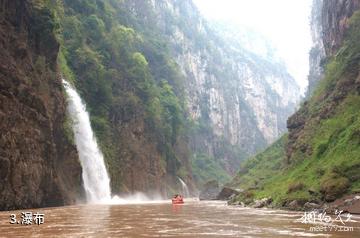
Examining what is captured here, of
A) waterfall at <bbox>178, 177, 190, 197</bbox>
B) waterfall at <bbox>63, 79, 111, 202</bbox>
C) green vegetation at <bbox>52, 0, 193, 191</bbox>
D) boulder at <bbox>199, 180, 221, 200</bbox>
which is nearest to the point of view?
waterfall at <bbox>63, 79, 111, 202</bbox>

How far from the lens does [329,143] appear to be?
30094mm

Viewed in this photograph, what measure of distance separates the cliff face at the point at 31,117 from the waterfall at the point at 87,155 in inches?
188

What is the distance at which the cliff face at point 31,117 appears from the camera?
95.4 ft

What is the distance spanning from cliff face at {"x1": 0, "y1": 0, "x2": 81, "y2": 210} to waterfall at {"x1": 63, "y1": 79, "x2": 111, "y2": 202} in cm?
478

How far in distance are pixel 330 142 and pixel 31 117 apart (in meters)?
20.8

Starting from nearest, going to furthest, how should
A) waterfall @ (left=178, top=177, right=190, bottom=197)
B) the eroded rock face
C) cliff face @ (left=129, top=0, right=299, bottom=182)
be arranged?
the eroded rock face, waterfall @ (left=178, top=177, right=190, bottom=197), cliff face @ (left=129, top=0, right=299, bottom=182)

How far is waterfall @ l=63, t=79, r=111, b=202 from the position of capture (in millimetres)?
46625

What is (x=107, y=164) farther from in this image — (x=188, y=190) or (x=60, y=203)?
(x=188, y=190)

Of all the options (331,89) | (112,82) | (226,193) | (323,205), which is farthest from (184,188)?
(323,205)

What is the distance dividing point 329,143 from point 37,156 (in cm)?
2023

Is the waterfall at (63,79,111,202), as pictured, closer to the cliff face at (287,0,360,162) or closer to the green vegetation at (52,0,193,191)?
the green vegetation at (52,0,193,191)

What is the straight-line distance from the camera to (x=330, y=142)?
30.0 m

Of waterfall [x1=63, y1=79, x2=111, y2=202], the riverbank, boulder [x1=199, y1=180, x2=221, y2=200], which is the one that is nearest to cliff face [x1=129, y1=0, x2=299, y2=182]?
boulder [x1=199, y1=180, x2=221, y2=200]

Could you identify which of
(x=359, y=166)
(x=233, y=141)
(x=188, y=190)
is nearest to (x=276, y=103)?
(x=233, y=141)
